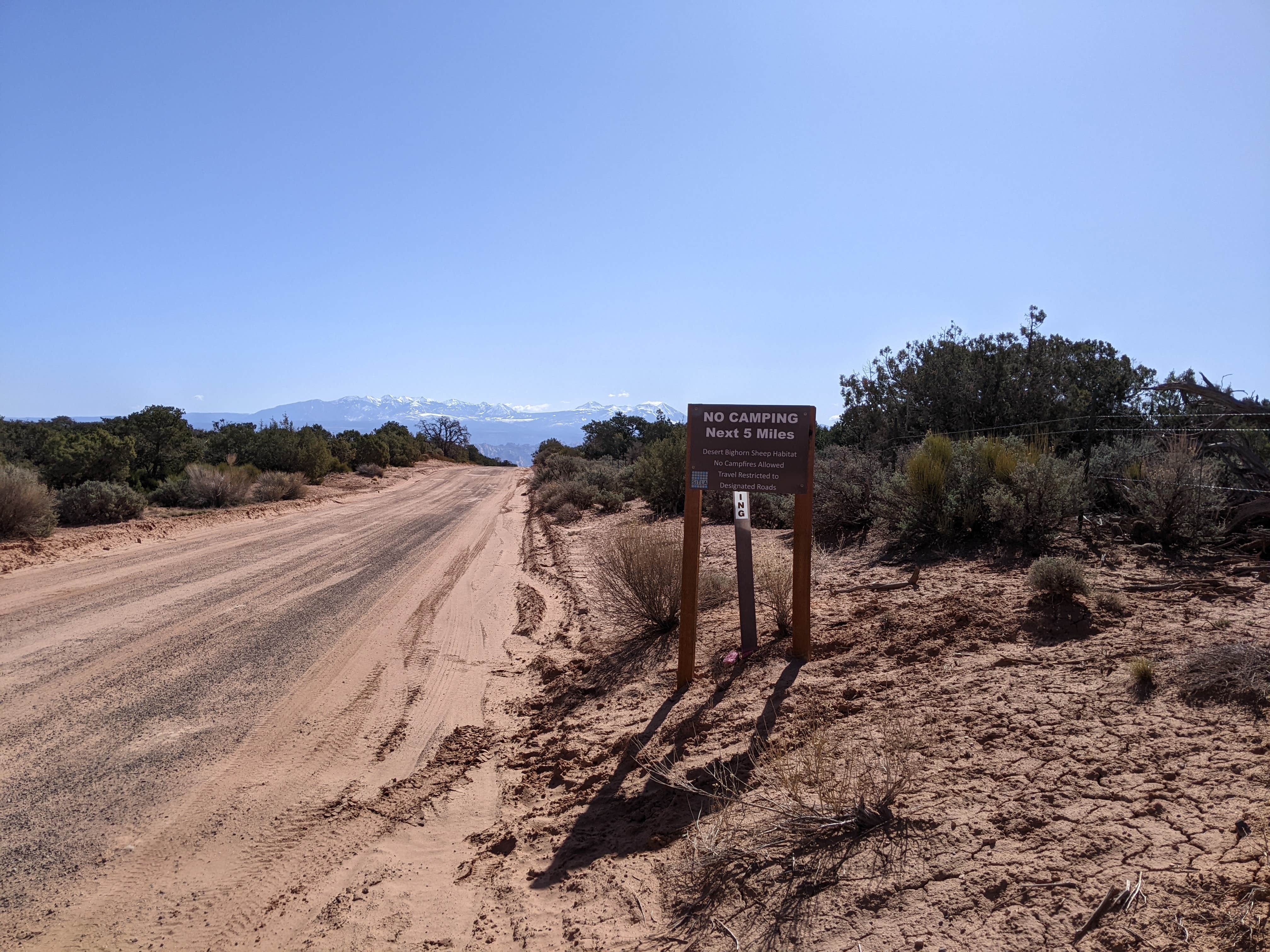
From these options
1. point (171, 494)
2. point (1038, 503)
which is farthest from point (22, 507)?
point (1038, 503)

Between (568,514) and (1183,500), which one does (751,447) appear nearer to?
(1183,500)

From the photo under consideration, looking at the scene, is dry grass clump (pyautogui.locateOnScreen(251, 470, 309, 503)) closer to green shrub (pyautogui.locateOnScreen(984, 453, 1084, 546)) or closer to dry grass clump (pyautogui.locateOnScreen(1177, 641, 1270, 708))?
green shrub (pyautogui.locateOnScreen(984, 453, 1084, 546))

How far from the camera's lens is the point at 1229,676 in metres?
4.10

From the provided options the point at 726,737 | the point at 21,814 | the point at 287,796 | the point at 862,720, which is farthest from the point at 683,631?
the point at 21,814

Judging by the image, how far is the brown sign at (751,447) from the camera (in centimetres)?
605

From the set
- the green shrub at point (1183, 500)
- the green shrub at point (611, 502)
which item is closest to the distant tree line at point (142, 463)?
the green shrub at point (611, 502)

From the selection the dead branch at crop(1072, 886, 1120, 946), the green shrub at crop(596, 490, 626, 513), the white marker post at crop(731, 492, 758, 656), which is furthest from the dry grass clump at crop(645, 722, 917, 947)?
the green shrub at crop(596, 490, 626, 513)

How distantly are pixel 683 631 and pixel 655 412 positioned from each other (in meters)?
37.1

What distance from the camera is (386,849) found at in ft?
14.1

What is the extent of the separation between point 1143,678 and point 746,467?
3088 mm

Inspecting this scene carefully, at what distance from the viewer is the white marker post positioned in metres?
6.54

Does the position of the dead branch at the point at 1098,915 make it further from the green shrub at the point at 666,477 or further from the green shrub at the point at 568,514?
the green shrub at the point at 568,514

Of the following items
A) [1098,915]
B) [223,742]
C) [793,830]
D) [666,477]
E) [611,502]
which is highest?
[666,477]

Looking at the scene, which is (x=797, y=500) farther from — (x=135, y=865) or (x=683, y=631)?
(x=135, y=865)
